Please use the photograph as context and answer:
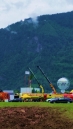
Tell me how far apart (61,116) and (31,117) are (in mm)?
2151

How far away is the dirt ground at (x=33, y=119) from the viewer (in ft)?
85.5

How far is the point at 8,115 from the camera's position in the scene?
2830 centimetres

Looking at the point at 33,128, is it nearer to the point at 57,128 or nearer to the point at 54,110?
the point at 57,128

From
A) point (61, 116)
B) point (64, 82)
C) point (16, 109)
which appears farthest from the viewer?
point (64, 82)

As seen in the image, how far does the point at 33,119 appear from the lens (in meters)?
27.3

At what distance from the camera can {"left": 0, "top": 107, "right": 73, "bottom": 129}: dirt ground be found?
1026 inches

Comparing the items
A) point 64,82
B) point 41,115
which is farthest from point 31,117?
point 64,82

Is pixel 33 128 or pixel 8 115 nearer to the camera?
pixel 33 128

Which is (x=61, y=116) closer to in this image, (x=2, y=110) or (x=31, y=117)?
(x=31, y=117)

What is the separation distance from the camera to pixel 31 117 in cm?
2769

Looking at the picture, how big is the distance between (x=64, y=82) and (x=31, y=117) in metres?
77.5

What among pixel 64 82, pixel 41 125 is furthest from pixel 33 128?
pixel 64 82

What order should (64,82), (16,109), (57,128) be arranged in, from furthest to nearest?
(64,82) < (16,109) < (57,128)

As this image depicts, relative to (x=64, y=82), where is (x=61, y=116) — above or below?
Result: below
